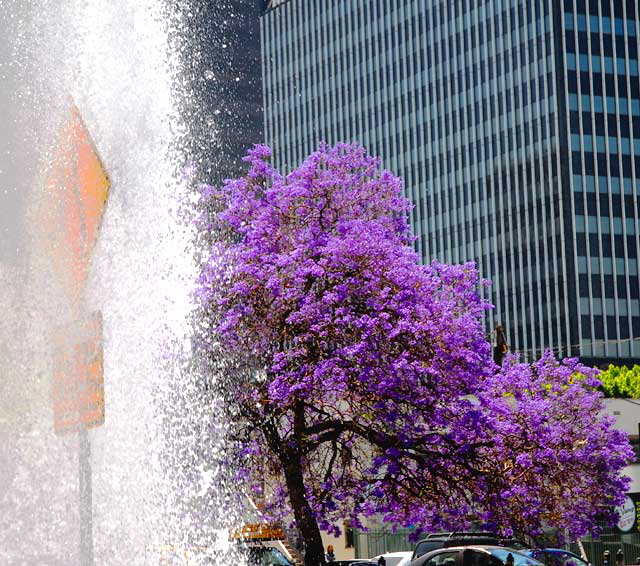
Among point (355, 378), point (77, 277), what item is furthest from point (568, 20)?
point (77, 277)

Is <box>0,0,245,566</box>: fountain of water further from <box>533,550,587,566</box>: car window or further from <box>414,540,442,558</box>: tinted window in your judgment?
<box>533,550,587,566</box>: car window

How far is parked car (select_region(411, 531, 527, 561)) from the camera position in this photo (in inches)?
1099

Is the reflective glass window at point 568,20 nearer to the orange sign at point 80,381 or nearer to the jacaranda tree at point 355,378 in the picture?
the jacaranda tree at point 355,378

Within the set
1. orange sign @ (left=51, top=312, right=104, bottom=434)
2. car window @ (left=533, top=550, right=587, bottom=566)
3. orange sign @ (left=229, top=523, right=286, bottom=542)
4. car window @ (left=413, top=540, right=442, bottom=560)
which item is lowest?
car window @ (left=533, top=550, right=587, bottom=566)

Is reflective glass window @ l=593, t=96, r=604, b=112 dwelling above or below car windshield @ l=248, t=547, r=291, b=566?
above

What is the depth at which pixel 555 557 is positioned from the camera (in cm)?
3119

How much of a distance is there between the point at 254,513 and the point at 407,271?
5732 millimetres

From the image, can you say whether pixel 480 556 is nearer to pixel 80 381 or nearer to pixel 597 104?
pixel 80 381

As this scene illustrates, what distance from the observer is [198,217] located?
31.7 m

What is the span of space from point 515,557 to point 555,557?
236 inches

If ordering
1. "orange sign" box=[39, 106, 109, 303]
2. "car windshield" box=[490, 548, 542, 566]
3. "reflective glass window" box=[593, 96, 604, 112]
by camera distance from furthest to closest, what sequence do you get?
"reflective glass window" box=[593, 96, 604, 112] → "car windshield" box=[490, 548, 542, 566] → "orange sign" box=[39, 106, 109, 303]

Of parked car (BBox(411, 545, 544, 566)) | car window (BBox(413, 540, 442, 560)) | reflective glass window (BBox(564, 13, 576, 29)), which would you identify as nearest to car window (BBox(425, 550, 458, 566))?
parked car (BBox(411, 545, 544, 566))

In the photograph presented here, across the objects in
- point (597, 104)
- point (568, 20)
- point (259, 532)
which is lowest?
point (259, 532)

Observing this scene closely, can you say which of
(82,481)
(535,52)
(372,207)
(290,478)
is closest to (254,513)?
(290,478)
